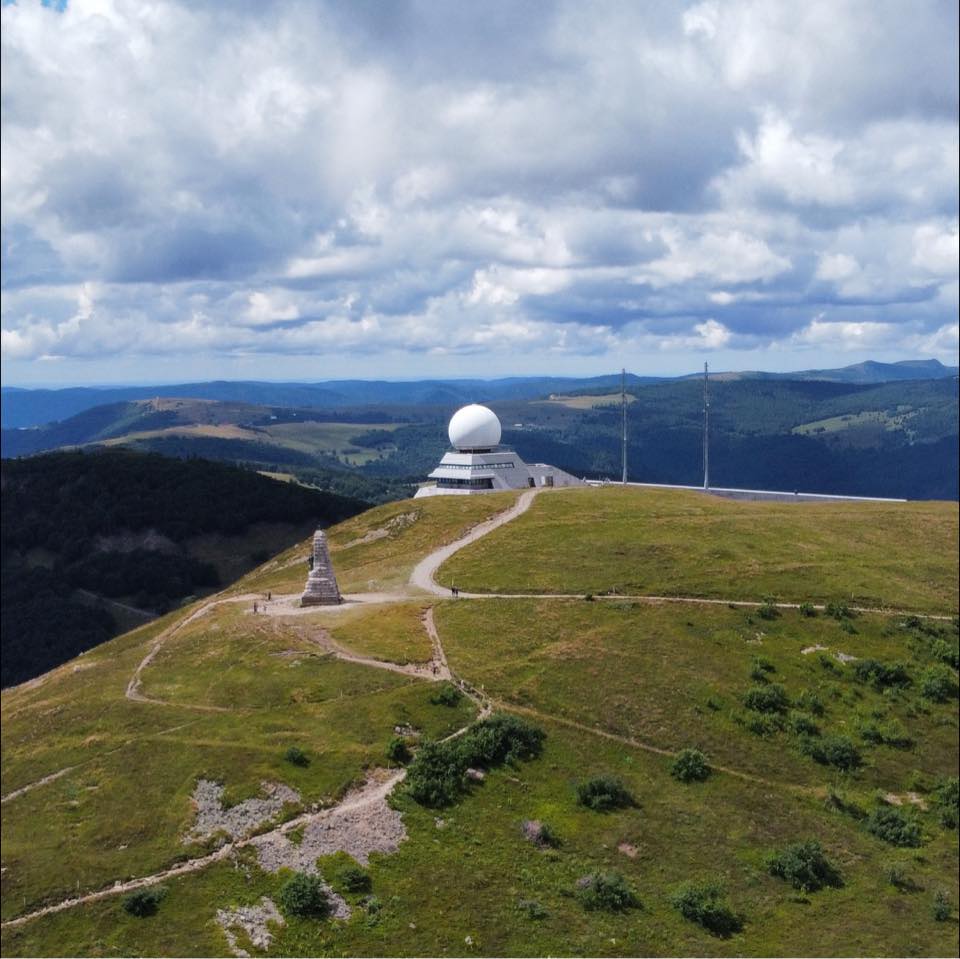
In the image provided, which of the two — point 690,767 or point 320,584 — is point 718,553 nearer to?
point 690,767

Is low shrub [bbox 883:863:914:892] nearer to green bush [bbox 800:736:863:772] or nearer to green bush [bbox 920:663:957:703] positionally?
green bush [bbox 800:736:863:772]

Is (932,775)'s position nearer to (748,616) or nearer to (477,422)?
(748,616)

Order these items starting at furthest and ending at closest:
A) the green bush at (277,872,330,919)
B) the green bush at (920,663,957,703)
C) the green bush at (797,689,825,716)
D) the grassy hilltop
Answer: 1. the green bush at (920,663,957,703)
2. the green bush at (797,689,825,716)
3. the grassy hilltop
4. the green bush at (277,872,330,919)

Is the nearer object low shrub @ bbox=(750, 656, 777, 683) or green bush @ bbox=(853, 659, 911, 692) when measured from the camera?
low shrub @ bbox=(750, 656, 777, 683)

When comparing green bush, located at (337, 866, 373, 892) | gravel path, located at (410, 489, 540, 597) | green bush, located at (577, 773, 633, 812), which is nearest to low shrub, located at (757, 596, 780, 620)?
gravel path, located at (410, 489, 540, 597)

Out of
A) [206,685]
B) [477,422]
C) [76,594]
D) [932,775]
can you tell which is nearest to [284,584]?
[206,685]

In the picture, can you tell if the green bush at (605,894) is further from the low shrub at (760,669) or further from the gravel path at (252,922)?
the low shrub at (760,669)

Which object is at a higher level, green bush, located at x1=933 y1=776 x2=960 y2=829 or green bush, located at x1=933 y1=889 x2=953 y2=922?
green bush, located at x1=933 y1=776 x2=960 y2=829
